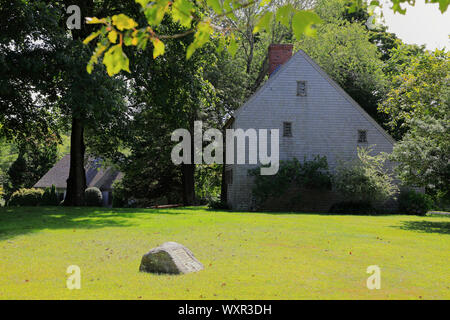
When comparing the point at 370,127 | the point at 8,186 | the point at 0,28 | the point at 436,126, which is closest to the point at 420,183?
the point at 436,126

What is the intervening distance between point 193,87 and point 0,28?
924cm

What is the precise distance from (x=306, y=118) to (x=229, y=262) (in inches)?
920

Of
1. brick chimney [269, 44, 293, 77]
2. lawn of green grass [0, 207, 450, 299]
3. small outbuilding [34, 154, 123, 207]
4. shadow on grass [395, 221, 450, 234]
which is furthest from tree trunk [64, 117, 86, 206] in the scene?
small outbuilding [34, 154, 123, 207]

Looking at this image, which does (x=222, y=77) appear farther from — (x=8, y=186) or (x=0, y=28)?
(x=8, y=186)

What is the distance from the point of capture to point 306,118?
103 feet

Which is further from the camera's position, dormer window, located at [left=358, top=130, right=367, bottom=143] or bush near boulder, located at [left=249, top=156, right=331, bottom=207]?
dormer window, located at [left=358, top=130, right=367, bottom=143]

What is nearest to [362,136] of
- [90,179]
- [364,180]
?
[364,180]

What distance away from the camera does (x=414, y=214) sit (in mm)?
30234

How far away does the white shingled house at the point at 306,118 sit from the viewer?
31.2 meters

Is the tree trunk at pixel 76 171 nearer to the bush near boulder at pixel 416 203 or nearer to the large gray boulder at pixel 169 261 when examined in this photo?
the large gray boulder at pixel 169 261

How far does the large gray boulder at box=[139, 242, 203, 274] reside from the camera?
8031mm

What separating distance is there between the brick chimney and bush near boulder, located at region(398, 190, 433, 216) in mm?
13109

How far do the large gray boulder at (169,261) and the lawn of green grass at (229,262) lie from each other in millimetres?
244

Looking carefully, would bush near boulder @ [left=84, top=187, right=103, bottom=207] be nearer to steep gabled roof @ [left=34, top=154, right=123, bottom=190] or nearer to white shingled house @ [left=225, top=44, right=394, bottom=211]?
steep gabled roof @ [left=34, top=154, right=123, bottom=190]
